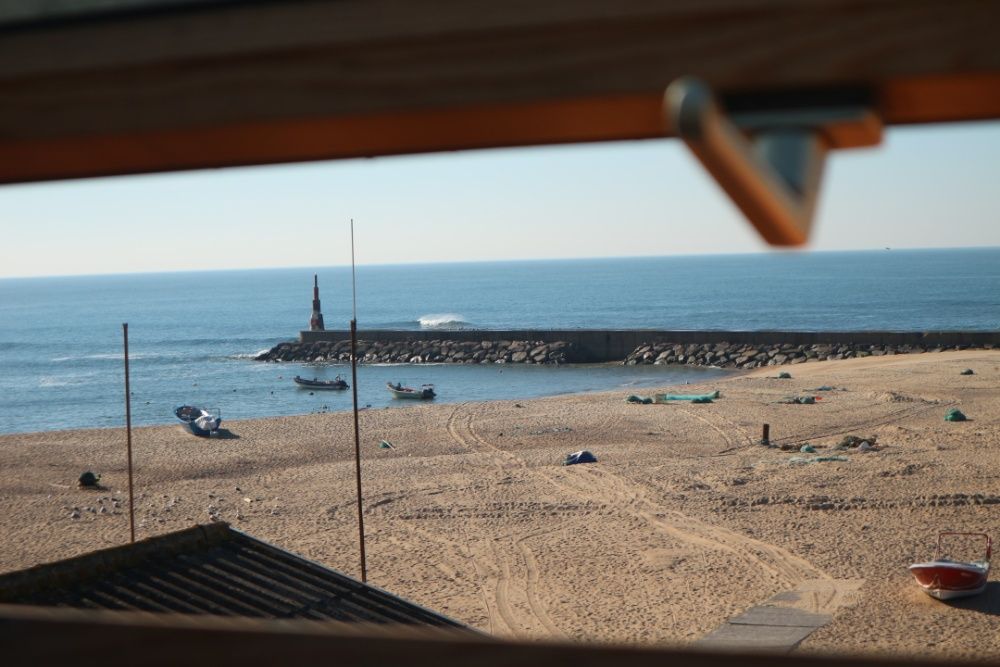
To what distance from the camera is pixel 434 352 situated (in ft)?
178

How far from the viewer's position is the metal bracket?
39.1 inches

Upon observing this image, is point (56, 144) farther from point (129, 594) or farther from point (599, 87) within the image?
point (129, 594)

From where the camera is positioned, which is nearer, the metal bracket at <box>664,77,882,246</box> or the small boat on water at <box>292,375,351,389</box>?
the metal bracket at <box>664,77,882,246</box>

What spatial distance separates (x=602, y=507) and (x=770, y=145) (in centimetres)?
1572

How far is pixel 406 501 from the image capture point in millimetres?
17438

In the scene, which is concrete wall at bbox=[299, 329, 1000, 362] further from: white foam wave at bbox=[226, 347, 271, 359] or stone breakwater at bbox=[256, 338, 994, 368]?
white foam wave at bbox=[226, 347, 271, 359]

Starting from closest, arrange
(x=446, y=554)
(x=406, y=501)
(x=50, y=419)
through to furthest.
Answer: (x=446, y=554) < (x=406, y=501) < (x=50, y=419)

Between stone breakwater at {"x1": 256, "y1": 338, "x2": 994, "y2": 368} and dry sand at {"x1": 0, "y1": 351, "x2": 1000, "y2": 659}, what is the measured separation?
16409 millimetres

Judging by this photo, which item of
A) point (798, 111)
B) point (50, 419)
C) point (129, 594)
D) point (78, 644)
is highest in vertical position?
point (798, 111)

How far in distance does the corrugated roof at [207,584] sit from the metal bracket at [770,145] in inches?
229

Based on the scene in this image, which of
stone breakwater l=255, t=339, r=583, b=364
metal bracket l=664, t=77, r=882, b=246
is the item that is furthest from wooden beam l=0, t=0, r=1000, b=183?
stone breakwater l=255, t=339, r=583, b=364

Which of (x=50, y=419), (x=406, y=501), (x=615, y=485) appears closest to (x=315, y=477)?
(x=406, y=501)

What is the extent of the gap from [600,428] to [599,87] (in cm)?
2494

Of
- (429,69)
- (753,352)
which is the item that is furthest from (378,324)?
(429,69)
